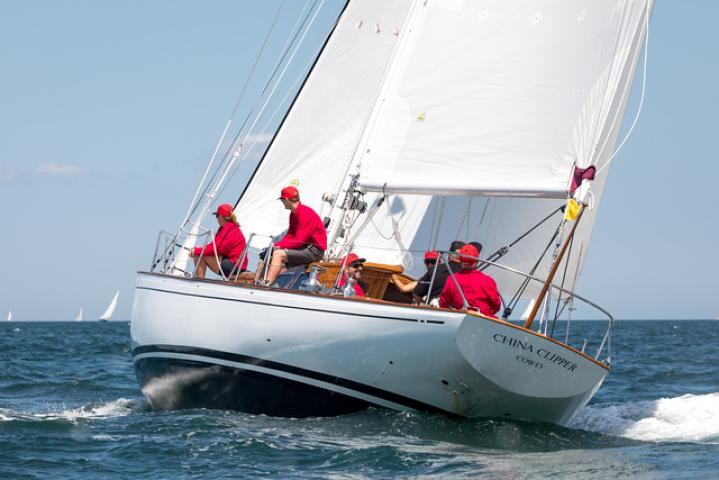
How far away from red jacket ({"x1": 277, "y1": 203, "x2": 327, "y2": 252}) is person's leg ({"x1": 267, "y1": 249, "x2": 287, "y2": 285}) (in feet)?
0.56

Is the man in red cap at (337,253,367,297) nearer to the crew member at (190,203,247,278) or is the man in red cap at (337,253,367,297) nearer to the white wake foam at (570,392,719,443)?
the crew member at (190,203,247,278)

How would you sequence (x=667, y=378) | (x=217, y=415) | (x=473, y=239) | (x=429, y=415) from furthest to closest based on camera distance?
1. (x=667, y=378)
2. (x=473, y=239)
3. (x=217, y=415)
4. (x=429, y=415)

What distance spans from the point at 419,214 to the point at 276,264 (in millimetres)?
3097

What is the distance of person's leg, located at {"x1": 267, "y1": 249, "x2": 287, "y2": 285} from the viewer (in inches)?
391

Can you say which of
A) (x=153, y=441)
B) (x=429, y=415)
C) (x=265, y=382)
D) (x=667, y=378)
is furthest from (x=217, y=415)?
(x=667, y=378)

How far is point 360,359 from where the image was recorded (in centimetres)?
891

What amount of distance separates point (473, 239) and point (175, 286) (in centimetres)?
380

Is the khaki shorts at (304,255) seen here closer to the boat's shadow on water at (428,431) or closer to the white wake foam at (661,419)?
the boat's shadow on water at (428,431)

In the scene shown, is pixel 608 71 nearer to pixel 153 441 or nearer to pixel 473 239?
pixel 473 239

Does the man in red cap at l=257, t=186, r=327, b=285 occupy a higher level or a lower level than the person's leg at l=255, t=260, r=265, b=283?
higher

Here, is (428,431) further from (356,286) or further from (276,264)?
(276,264)

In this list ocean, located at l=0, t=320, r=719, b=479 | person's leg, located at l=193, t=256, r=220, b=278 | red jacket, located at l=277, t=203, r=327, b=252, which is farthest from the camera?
person's leg, located at l=193, t=256, r=220, b=278

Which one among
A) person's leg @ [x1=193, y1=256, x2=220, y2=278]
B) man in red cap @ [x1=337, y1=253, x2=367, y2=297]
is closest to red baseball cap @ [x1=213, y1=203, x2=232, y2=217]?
person's leg @ [x1=193, y1=256, x2=220, y2=278]

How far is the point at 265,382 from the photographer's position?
954cm
